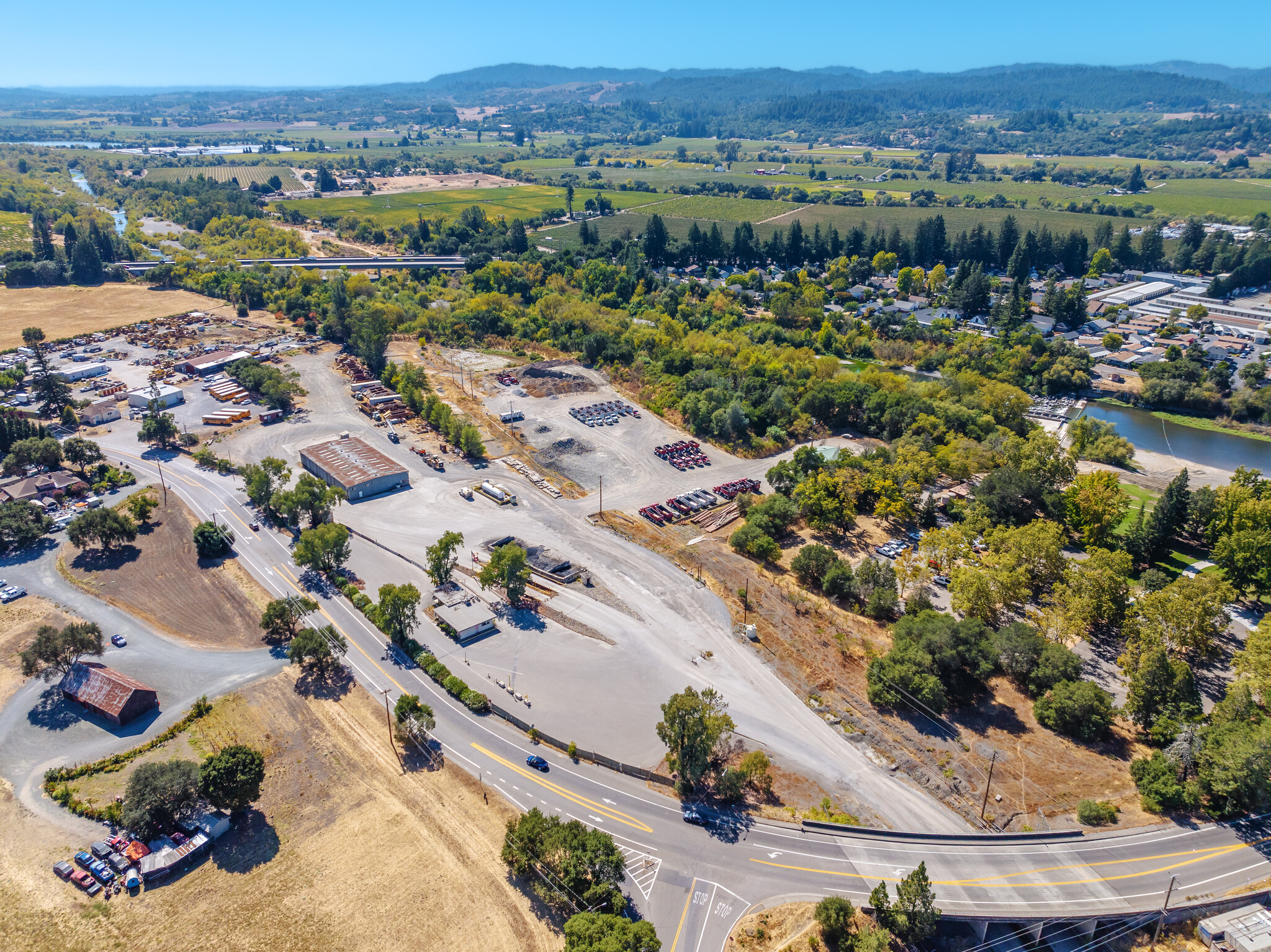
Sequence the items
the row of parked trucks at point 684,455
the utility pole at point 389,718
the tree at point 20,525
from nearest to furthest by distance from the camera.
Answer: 1. the utility pole at point 389,718
2. the tree at point 20,525
3. the row of parked trucks at point 684,455

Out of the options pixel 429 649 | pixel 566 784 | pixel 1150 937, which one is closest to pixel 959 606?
pixel 1150 937

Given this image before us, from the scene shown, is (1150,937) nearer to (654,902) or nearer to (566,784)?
(654,902)

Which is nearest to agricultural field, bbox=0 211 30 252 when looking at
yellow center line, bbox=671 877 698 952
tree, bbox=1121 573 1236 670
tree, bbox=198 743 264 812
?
tree, bbox=198 743 264 812

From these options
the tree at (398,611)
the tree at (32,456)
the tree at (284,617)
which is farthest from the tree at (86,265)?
the tree at (398,611)

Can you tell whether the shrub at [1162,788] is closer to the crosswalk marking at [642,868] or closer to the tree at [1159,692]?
the tree at [1159,692]

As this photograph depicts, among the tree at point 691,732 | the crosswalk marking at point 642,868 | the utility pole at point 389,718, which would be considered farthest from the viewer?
the utility pole at point 389,718

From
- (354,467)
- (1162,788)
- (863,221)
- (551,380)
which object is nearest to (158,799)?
(354,467)

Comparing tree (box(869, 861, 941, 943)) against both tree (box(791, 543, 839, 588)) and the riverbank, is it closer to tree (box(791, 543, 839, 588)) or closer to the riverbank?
tree (box(791, 543, 839, 588))
